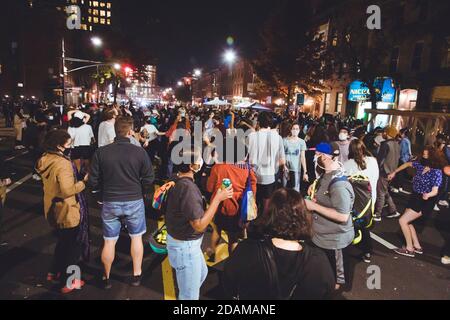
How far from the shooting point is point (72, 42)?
70562 mm

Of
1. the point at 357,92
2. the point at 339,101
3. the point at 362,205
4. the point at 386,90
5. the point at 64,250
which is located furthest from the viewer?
the point at 339,101

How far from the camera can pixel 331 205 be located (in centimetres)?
367

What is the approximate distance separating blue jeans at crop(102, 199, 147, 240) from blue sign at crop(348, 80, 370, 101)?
83.3 ft

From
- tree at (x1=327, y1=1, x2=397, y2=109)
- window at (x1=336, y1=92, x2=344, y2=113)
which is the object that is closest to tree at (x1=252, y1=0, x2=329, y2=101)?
window at (x1=336, y1=92, x2=344, y2=113)

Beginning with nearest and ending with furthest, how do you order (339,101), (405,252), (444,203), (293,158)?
(405,252) → (293,158) → (444,203) → (339,101)

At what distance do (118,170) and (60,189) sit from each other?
81 centimetres

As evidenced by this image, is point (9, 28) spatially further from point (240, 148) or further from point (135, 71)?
point (240, 148)

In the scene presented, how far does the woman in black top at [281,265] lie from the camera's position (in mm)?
2301

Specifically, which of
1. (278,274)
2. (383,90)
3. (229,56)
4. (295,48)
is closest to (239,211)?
(278,274)

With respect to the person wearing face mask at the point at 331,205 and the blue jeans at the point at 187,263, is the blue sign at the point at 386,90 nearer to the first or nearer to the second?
the person wearing face mask at the point at 331,205

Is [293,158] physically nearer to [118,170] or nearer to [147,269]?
[147,269]
